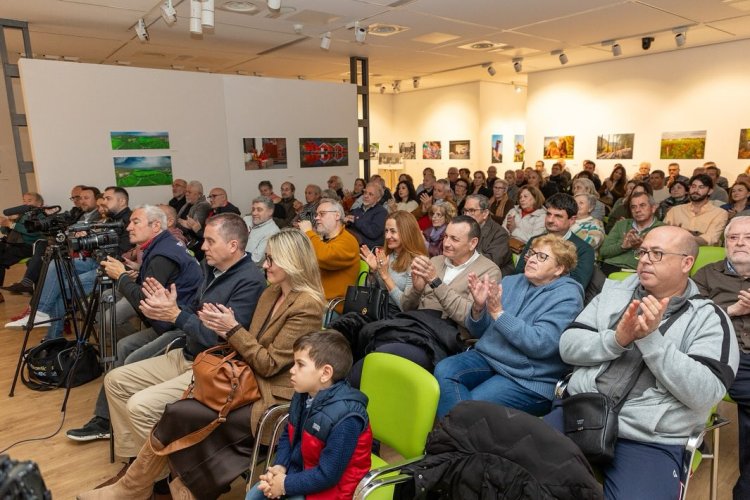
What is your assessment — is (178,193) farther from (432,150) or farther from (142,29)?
(432,150)

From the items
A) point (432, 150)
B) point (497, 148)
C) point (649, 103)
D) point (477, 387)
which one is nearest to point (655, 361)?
point (477, 387)

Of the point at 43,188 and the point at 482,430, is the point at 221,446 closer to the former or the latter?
the point at 482,430

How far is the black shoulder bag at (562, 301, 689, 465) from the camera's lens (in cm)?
180

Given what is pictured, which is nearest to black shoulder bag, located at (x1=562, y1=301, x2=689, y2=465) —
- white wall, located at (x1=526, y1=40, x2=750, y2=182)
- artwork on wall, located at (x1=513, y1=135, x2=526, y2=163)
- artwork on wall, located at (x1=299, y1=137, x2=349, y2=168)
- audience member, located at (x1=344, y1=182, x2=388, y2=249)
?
audience member, located at (x1=344, y1=182, x2=388, y2=249)

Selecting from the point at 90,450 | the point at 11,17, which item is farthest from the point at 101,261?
the point at 11,17

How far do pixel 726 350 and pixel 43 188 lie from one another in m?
7.82

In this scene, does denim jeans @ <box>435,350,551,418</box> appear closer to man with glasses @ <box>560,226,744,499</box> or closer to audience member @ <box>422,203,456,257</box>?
man with glasses @ <box>560,226,744,499</box>

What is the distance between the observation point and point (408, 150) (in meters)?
14.7

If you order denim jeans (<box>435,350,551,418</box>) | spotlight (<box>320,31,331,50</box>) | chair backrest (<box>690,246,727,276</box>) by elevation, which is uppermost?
spotlight (<box>320,31,331,50</box>)

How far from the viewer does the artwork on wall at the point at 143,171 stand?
7.29m

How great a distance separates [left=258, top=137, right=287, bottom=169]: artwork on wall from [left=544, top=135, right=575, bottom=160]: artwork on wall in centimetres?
642

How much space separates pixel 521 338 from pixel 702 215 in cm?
404

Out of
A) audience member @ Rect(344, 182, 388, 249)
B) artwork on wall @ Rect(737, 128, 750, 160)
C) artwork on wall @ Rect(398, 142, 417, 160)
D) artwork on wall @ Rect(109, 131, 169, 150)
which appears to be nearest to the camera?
audience member @ Rect(344, 182, 388, 249)

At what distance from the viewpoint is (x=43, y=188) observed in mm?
6676
